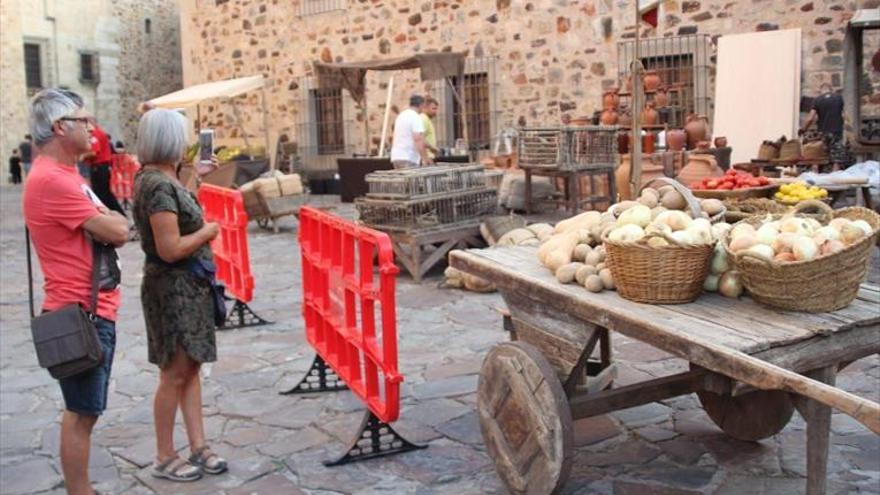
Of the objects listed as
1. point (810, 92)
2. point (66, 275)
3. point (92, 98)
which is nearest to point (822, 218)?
point (66, 275)

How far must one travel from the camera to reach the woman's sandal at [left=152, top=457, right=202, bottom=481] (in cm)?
405

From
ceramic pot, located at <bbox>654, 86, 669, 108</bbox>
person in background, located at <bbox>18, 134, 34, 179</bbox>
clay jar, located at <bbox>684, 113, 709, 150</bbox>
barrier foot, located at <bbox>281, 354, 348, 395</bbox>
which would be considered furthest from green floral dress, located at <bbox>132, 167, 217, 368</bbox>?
person in background, located at <bbox>18, 134, 34, 179</bbox>

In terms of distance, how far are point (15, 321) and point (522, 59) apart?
31.6ft

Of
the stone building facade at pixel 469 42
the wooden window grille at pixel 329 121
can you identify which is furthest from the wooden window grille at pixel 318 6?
the wooden window grille at pixel 329 121

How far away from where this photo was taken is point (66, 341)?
327 cm

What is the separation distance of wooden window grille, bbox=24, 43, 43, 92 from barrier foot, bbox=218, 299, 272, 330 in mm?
22307

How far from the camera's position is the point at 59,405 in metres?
5.23

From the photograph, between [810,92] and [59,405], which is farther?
[810,92]

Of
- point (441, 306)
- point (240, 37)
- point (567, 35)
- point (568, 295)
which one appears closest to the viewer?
point (568, 295)

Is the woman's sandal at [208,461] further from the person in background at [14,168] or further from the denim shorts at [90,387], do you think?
the person in background at [14,168]

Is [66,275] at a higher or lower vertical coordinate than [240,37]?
lower

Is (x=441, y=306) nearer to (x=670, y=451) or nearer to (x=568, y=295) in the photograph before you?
(x=670, y=451)

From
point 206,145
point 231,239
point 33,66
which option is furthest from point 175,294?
point 33,66

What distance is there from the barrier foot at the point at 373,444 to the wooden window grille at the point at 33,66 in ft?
83.5
